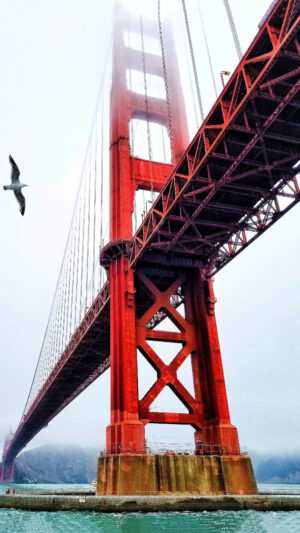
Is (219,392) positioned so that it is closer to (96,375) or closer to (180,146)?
(180,146)

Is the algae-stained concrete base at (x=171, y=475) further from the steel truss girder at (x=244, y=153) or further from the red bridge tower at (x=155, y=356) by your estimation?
the steel truss girder at (x=244, y=153)

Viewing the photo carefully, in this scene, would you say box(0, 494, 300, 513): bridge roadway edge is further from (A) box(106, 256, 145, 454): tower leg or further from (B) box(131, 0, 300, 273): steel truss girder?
(B) box(131, 0, 300, 273): steel truss girder

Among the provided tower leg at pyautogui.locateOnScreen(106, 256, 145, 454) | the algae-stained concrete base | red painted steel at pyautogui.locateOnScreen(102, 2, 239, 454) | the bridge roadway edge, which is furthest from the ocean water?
red painted steel at pyautogui.locateOnScreen(102, 2, 239, 454)

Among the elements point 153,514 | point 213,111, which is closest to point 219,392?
point 153,514

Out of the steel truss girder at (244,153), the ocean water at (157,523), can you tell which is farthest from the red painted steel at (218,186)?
the ocean water at (157,523)

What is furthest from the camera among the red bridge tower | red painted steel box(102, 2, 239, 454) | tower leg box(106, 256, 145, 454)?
red painted steel box(102, 2, 239, 454)

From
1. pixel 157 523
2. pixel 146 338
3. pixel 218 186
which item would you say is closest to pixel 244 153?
pixel 218 186
